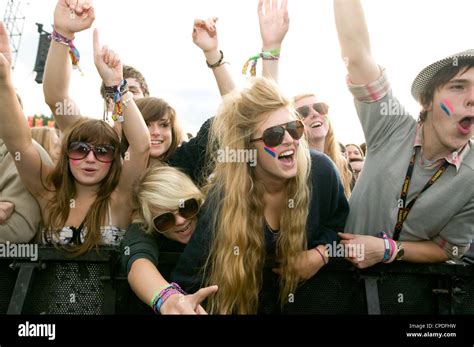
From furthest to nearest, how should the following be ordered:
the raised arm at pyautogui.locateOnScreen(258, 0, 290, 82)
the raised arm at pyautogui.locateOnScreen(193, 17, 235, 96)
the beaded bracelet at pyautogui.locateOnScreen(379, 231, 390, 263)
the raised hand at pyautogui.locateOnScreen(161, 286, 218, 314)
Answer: the raised arm at pyautogui.locateOnScreen(193, 17, 235, 96)
the raised arm at pyautogui.locateOnScreen(258, 0, 290, 82)
the beaded bracelet at pyautogui.locateOnScreen(379, 231, 390, 263)
the raised hand at pyautogui.locateOnScreen(161, 286, 218, 314)

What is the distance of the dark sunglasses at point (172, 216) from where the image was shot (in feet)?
7.18

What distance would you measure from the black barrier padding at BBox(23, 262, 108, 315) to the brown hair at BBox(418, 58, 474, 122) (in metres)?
1.70

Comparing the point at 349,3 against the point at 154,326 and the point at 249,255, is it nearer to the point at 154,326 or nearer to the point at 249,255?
the point at 249,255

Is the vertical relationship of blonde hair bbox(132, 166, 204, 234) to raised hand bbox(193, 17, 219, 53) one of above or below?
below

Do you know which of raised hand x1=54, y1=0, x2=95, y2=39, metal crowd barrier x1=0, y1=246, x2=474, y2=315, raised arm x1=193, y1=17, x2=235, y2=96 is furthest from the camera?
raised arm x1=193, y1=17, x2=235, y2=96

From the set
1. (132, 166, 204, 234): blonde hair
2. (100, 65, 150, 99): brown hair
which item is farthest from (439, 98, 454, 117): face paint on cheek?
(100, 65, 150, 99): brown hair

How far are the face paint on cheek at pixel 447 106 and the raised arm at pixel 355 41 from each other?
0.34 metres

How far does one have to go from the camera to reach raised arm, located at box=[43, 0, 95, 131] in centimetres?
258

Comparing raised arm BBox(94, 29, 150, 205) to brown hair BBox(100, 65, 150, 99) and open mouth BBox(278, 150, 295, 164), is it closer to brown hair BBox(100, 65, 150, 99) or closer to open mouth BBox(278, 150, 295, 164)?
open mouth BBox(278, 150, 295, 164)

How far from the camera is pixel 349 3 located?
224 cm

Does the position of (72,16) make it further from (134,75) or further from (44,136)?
(44,136)

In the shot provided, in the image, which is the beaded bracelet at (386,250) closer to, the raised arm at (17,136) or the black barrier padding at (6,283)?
the black barrier padding at (6,283)

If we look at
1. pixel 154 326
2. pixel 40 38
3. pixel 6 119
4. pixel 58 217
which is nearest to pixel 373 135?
pixel 154 326

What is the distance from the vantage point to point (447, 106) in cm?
223
